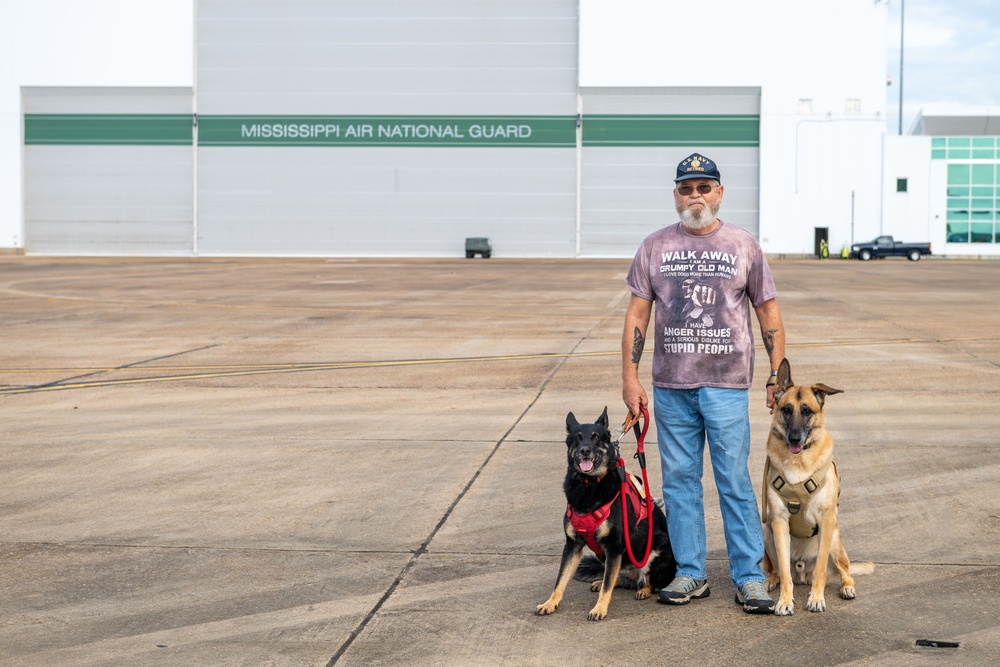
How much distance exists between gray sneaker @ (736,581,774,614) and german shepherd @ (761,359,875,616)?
54 millimetres

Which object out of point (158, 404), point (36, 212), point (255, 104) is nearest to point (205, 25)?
point (255, 104)

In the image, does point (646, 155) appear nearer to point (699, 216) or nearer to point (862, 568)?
point (862, 568)

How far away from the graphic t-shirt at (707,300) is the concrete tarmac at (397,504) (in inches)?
48.7

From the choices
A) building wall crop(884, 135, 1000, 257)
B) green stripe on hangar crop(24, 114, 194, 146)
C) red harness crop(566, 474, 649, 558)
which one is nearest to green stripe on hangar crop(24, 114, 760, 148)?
green stripe on hangar crop(24, 114, 194, 146)

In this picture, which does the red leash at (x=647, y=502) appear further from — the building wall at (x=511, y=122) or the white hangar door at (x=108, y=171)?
the white hangar door at (x=108, y=171)

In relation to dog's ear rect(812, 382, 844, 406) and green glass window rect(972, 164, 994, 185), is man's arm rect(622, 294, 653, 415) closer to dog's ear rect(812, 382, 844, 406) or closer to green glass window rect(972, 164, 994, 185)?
dog's ear rect(812, 382, 844, 406)

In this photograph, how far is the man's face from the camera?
19.9ft

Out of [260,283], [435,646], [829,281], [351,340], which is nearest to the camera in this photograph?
[435,646]

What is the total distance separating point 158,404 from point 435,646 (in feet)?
27.9

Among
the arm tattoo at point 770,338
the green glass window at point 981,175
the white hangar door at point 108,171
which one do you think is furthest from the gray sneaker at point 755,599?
the green glass window at point 981,175

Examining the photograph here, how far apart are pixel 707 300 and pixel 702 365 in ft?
1.12

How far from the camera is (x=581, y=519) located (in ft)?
19.0

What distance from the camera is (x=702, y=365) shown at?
6.12 m

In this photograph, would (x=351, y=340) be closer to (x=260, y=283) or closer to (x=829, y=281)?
(x=260, y=283)
